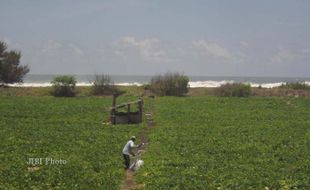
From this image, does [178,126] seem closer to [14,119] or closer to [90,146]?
[90,146]

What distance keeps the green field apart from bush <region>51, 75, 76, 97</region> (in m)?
29.3

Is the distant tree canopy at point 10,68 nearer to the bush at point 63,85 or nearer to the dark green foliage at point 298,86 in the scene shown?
the bush at point 63,85

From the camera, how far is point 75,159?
23.2 metres

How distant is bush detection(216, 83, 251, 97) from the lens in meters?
74.8

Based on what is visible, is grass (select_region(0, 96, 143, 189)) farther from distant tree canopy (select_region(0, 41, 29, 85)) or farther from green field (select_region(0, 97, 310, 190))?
distant tree canopy (select_region(0, 41, 29, 85))

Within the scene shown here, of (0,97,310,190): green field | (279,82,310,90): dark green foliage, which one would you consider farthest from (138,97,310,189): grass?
(279,82,310,90): dark green foliage

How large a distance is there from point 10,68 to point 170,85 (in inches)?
1227

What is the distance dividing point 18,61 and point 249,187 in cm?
7622

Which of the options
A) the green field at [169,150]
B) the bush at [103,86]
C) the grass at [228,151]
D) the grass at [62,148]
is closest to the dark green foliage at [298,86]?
the bush at [103,86]

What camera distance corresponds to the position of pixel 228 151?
1037 inches

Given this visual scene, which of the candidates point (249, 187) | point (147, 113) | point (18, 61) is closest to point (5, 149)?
point (249, 187)

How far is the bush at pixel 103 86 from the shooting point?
257 feet

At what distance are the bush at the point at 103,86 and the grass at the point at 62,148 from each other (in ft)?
107

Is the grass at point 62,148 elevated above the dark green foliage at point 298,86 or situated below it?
below
